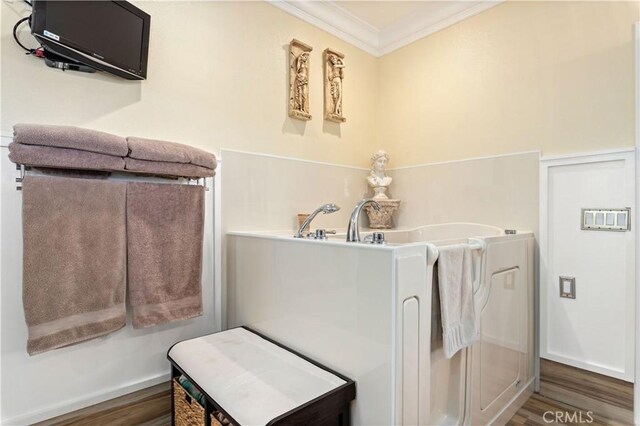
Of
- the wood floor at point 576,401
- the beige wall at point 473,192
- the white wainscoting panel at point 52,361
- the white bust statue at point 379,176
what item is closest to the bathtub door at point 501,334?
the wood floor at point 576,401

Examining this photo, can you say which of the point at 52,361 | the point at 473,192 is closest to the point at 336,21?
the point at 473,192

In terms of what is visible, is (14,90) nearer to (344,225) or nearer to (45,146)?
(45,146)

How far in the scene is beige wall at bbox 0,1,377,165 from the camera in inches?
53.3

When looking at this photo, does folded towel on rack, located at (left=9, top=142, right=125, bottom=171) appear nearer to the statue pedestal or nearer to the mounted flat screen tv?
the mounted flat screen tv

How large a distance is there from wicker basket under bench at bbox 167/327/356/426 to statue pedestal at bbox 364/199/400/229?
4.53ft

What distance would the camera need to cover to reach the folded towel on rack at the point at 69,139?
3.81 ft

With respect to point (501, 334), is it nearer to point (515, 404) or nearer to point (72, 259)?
point (515, 404)

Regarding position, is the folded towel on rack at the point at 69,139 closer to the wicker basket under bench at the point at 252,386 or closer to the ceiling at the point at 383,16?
the wicker basket under bench at the point at 252,386

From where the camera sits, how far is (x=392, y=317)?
99 cm

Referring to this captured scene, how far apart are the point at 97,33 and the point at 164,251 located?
0.97m

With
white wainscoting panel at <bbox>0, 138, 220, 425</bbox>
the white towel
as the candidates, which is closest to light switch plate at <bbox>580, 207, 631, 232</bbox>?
the white towel

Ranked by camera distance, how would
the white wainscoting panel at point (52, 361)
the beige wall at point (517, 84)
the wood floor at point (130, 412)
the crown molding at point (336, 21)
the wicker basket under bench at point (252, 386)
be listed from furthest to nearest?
the crown molding at point (336, 21) → the beige wall at point (517, 84) → the wood floor at point (130, 412) → the white wainscoting panel at point (52, 361) → the wicker basket under bench at point (252, 386)

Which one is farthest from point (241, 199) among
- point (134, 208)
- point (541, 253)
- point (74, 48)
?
point (541, 253)

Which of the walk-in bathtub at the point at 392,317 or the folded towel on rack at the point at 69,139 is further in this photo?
the folded towel on rack at the point at 69,139
